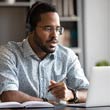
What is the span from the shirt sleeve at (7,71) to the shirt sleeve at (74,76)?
0.39 metres

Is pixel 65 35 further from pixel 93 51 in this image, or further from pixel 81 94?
pixel 81 94

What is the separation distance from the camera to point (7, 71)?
2.10 metres

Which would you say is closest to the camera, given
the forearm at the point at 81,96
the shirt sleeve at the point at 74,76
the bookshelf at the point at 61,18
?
the forearm at the point at 81,96

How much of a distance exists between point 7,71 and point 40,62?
253 millimetres

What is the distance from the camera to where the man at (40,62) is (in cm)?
214

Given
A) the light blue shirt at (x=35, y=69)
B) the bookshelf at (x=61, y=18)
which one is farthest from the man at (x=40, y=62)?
the bookshelf at (x=61, y=18)

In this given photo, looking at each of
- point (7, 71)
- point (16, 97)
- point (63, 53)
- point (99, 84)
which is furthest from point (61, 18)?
point (99, 84)

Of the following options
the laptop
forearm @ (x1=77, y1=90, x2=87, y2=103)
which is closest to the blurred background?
forearm @ (x1=77, y1=90, x2=87, y2=103)

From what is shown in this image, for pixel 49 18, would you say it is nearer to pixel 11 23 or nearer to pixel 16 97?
pixel 16 97

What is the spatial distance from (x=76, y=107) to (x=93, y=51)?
92.2 inches

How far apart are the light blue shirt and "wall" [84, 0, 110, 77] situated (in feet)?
5.37

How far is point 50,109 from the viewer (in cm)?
164

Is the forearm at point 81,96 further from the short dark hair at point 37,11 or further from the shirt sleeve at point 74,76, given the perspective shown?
A: the short dark hair at point 37,11

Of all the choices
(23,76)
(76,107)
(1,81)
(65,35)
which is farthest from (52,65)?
(65,35)
